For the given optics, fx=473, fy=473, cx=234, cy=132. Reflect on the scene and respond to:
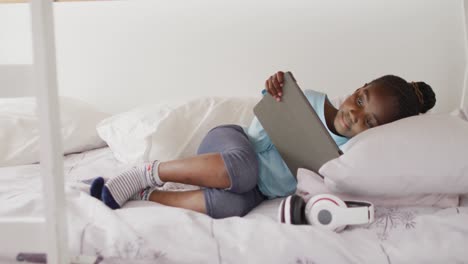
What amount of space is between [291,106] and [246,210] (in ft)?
0.72

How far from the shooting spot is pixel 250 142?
3.54 ft

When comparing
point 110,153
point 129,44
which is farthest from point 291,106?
point 129,44

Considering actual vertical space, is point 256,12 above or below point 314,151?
above

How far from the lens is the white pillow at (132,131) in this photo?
3.83 ft

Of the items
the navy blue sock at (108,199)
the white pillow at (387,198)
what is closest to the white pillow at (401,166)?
the white pillow at (387,198)

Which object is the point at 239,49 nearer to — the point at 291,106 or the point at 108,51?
the point at 108,51

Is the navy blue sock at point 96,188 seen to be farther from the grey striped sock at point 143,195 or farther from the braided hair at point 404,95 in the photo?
the braided hair at point 404,95

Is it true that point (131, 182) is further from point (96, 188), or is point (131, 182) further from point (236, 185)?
point (236, 185)

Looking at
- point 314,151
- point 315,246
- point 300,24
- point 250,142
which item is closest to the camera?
point 315,246

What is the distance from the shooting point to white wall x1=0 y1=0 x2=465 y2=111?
4.74 ft

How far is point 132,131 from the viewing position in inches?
47.9

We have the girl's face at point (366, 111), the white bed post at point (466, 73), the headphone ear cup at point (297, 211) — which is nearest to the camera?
the headphone ear cup at point (297, 211)

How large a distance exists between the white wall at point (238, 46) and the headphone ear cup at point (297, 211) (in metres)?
0.78

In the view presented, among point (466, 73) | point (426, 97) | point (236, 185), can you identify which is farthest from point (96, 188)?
point (466, 73)
